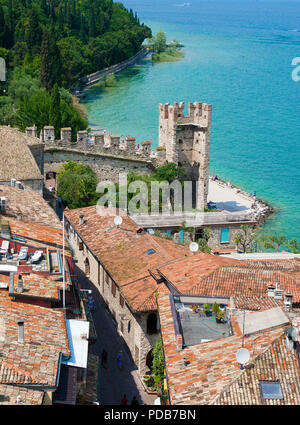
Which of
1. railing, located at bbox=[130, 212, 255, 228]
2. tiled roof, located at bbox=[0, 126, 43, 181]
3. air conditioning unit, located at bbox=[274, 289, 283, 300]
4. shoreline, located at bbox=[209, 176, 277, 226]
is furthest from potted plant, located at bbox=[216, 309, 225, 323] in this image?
shoreline, located at bbox=[209, 176, 277, 226]

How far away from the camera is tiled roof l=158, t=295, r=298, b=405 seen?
14.6m

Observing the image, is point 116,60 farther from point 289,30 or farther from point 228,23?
point 228,23

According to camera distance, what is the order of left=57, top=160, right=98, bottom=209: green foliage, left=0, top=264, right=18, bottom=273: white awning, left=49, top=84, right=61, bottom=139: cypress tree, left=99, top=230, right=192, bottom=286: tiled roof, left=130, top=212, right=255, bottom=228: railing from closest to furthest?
left=0, top=264, right=18, bottom=273: white awning → left=99, top=230, right=192, bottom=286: tiled roof → left=130, top=212, right=255, bottom=228: railing → left=57, top=160, right=98, bottom=209: green foliage → left=49, top=84, right=61, bottom=139: cypress tree

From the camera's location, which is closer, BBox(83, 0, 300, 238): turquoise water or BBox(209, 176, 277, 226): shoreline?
BBox(209, 176, 277, 226): shoreline

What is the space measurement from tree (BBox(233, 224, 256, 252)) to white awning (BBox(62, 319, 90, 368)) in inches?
778

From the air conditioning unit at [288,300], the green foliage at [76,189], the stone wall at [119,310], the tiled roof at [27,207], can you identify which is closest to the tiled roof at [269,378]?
the air conditioning unit at [288,300]

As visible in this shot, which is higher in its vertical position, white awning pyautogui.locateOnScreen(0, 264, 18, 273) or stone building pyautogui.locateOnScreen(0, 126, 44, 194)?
stone building pyautogui.locateOnScreen(0, 126, 44, 194)

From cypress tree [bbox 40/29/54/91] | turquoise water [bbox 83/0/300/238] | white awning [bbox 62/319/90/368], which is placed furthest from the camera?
cypress tree [bbox 40/29/54/91]

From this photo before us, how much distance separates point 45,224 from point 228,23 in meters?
179

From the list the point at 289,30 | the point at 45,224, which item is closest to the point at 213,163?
the point at 45,224

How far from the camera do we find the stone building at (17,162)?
30.3 metres

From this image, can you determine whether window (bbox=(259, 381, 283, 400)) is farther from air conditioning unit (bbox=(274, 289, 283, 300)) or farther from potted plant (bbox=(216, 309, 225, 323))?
air conditioning unit (bbox=(274, 289, 283, 300))

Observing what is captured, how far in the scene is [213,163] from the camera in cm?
6072
